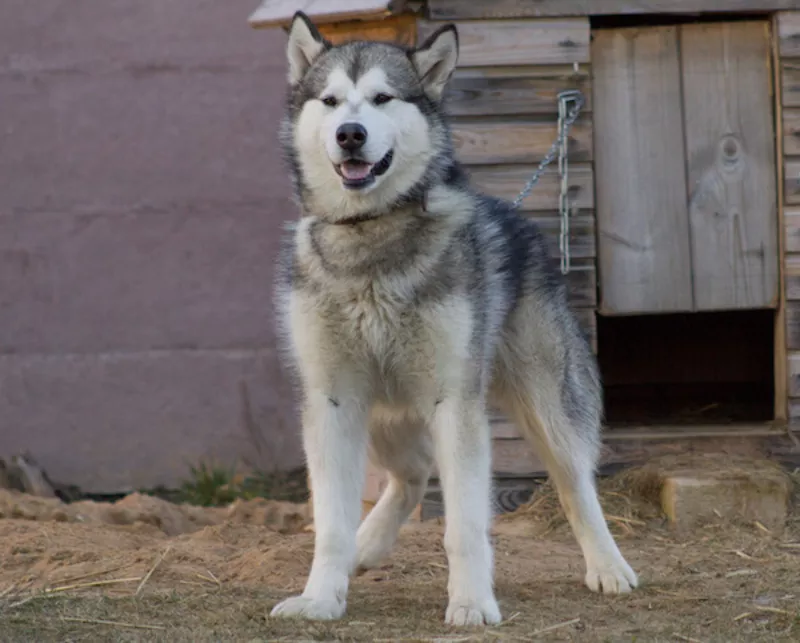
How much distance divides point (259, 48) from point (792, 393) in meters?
3.78

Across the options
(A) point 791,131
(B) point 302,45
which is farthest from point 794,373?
(B) point 302,45

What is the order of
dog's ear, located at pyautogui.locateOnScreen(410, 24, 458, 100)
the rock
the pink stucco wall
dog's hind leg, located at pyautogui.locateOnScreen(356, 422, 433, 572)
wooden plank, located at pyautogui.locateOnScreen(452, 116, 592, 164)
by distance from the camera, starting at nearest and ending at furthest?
1. dog's ear, located at pyautogui.locateOnScreen(410, 24, 458, 100)
2. dog's hind leg, located at pyautogui.locateOnScreen(356, 422, 433, 572)
3. the rock
4. wooden plank, located at pyautogui.locateOnScreen(452, 116, 592, 164)
5. the pink stucco wall

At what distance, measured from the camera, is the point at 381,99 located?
14.7 ft

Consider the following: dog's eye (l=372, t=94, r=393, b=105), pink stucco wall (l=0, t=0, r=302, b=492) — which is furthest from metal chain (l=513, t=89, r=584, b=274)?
pink stucco wall (l=0, t=0, r=302, b=492)

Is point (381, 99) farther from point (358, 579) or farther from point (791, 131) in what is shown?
point (791, 131)

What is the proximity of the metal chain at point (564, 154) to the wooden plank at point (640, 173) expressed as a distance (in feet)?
0.59

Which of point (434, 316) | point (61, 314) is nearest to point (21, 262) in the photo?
point (61, 314)

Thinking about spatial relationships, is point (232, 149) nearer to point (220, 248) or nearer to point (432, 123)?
point (220, 248)

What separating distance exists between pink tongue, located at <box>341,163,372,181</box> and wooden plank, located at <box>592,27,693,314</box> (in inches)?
96.0

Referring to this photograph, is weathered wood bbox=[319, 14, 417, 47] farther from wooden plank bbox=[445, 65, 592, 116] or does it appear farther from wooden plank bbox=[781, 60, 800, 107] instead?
wooden plank bbox=[781, 60, 800, 107]

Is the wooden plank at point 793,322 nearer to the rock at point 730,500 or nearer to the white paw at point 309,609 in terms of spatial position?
the rock at point 730,500

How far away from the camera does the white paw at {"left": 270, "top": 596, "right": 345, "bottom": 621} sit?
4.34 meters

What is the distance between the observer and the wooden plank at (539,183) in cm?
649

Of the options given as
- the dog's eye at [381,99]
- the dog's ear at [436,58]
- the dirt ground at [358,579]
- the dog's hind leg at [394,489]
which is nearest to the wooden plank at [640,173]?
the dirt ground at [358,579]
